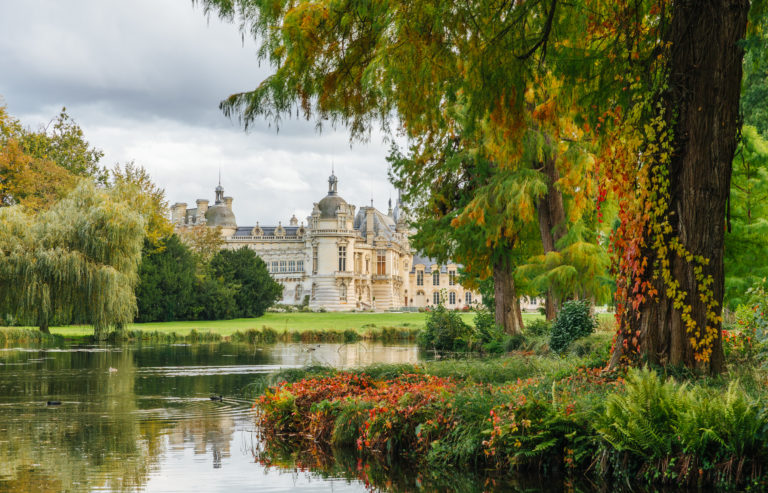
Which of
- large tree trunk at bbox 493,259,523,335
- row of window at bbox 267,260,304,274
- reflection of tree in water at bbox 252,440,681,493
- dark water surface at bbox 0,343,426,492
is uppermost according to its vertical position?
row of window at bbox 267,260,304,274

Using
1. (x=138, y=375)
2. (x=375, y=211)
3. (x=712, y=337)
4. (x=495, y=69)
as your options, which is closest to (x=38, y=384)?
(x=138, y=375)

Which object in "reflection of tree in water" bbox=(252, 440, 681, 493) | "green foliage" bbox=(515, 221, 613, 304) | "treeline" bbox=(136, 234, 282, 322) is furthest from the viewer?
"treeline" bbox=(136, 234, 282, 322)

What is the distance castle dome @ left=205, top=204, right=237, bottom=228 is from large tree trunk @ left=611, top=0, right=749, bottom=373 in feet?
331

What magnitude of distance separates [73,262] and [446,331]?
518 inches

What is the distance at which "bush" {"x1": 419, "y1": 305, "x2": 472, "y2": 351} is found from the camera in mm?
26955

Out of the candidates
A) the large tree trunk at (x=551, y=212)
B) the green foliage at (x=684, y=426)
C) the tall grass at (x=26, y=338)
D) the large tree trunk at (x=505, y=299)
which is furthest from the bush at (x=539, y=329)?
the tall grass at (x=26, y=338)

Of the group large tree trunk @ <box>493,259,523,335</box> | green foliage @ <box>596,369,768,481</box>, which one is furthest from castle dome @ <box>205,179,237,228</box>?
green foliage @ <box>596,369,768,481</box>

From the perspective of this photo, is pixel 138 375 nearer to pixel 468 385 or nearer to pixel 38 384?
pixel 38 384

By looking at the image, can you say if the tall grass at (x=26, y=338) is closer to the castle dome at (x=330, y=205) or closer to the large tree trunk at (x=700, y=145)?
the large tree trunk at (x=700, y=145)

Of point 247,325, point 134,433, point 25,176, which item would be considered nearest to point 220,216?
point 247,325

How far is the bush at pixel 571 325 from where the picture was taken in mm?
17688

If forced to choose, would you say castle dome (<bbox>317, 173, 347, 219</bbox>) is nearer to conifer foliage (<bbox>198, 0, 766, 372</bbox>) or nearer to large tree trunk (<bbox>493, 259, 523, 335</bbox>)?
large tree trunk (<bbox>493, 259, 523, 335</bbox>)

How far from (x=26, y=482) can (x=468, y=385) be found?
4.81 metres

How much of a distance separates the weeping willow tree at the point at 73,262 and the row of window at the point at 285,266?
240 feet
